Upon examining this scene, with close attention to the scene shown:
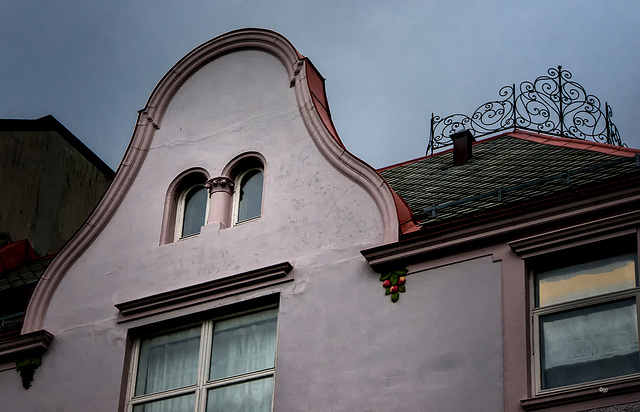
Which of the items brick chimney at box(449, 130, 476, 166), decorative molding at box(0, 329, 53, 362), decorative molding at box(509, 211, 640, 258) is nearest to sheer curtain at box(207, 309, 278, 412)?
decorative molding at box(0, 329, 53, 362)

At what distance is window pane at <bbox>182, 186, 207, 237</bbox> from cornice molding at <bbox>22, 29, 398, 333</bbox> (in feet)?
3.32

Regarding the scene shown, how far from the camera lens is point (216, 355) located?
14477 mm

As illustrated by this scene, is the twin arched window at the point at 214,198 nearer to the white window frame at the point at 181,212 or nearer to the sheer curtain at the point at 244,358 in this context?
the white window frame at the point at 181,212

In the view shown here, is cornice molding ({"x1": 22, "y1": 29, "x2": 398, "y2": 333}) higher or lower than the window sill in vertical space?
higher

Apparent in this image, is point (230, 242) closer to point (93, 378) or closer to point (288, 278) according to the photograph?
point (288, 278)

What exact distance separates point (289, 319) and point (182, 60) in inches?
208

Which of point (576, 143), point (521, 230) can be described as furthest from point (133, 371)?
point (576, 143)

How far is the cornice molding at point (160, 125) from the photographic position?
15023 millimetres

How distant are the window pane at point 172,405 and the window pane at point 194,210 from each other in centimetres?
256

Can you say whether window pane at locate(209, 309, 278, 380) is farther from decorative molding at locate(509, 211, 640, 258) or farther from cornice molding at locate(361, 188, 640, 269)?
decorative molding at locate(509, 211, 640, 258)

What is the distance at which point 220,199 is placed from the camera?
623 inches

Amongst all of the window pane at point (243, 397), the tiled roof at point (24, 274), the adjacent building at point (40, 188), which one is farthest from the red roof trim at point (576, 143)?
the adjacent building at point (40, 188)

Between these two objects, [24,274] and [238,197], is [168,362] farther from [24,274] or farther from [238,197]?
[24,274]

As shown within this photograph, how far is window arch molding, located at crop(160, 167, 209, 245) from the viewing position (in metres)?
16.1
